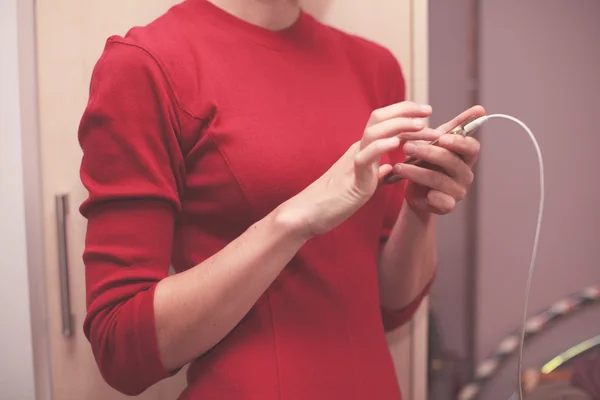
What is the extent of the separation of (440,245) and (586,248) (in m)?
0.33

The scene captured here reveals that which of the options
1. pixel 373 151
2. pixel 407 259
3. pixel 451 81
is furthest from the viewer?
pixel 451 81

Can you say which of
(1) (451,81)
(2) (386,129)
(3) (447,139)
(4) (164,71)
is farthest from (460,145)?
(1) (451,81)

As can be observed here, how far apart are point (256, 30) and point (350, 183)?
28 centimetres

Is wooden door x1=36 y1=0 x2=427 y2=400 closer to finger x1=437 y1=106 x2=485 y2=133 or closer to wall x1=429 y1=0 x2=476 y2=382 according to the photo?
wall x1=429 y1=0 x2=476 y2=382

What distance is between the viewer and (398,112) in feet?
1.65

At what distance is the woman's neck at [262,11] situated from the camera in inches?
25.2

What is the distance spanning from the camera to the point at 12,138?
815 mm

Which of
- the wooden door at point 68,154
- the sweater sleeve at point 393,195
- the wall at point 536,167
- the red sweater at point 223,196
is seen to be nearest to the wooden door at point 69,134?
the wooden door at point 68,154

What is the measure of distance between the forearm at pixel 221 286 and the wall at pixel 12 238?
0.45 meters

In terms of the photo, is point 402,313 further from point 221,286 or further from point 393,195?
point 221,286

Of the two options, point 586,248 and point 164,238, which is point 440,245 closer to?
point 586,248

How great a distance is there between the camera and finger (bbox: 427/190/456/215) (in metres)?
0.59

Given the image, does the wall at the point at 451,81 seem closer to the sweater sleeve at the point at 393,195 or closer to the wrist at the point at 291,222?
the sweater sleeve at the point at 393,195

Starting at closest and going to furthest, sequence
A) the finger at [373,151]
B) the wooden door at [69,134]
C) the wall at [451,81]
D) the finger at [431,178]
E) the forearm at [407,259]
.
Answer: the finger at [373,151], the finger at [431,178], the forearm at [407,259], the wooden door at [69,134], the wall at [451,81]
